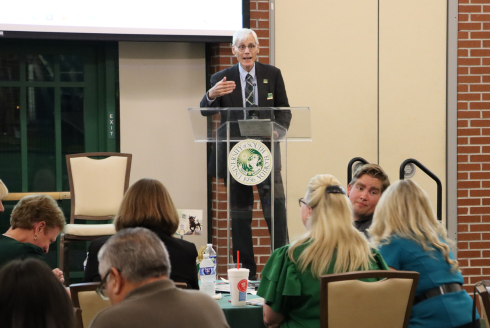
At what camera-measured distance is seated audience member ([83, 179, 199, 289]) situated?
2.44 metres

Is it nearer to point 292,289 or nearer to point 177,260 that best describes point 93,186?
point 177,260

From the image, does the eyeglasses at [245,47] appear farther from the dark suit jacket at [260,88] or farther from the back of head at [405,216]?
the back of head at [405,216]

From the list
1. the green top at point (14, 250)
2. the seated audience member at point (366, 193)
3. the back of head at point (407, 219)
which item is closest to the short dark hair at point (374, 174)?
the seated audience member at point (366, 193)

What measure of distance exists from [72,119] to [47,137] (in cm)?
25

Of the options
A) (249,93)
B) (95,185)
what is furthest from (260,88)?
(95,185)

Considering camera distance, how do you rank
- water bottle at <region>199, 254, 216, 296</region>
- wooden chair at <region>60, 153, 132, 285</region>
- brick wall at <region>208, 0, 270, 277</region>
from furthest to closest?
brick wall at <region>208, 0, 270, 277</region>
wooden chair at <region>60, 153, 132, 285</region>
water bottle at <region>199, 254, 216, 296</region>

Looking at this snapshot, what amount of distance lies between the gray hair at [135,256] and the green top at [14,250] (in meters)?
1.03

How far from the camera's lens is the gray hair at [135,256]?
5.32 ft

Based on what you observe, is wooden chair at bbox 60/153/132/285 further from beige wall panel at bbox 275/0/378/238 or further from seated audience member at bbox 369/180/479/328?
seated audience member at bbox 369/180/479/328

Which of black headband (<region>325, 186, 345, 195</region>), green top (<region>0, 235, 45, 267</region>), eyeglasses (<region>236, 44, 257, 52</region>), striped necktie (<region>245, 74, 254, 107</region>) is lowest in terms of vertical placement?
green top (<region>0, 235, 45, 267</region>)

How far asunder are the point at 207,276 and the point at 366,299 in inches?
34.9

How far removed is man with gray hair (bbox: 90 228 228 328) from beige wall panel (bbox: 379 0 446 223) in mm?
3887

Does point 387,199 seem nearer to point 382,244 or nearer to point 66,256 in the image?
point 382,244

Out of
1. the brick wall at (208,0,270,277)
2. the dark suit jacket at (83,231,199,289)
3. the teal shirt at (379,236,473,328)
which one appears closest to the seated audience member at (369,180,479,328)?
the teal shirt at (379,236,473,328)
